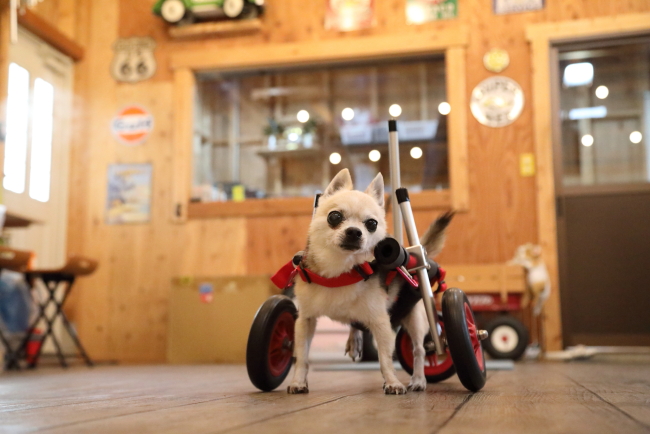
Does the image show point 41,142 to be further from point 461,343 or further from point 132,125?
Result: point 461,343

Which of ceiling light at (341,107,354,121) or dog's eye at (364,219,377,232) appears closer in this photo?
dog's eye at (364,219,377,232)

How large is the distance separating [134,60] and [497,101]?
3.21 m

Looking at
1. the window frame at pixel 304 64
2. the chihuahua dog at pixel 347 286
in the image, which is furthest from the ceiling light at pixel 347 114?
the chihuahua dog at pixel 347 286

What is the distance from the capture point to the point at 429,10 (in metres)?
5.54

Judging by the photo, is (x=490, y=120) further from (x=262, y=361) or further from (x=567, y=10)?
(x=262, y=361)

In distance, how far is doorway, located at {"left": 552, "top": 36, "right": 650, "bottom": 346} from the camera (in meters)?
5.02

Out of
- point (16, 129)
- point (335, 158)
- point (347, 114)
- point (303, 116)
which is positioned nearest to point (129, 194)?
point (16, 129)

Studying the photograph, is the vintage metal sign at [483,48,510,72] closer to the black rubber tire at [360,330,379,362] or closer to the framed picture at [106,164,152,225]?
the black rubber tire at [360,330,379,362]

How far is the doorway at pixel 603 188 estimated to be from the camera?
502 centimetres

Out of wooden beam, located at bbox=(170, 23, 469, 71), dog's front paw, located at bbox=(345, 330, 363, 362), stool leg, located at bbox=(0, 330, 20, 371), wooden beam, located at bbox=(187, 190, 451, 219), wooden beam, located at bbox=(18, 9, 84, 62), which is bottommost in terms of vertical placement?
stool leg, located at bbox=(0, 330, 20, 371)

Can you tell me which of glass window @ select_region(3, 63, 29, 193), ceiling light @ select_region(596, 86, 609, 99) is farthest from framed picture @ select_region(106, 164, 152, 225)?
ceiling light @ select_region(596, 86, 609, 99)

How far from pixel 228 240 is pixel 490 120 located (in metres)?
2.35

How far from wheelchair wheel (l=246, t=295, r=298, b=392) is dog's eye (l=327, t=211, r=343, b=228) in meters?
0.38

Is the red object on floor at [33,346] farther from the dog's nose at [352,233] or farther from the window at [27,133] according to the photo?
the dog's nose at [352,233]
